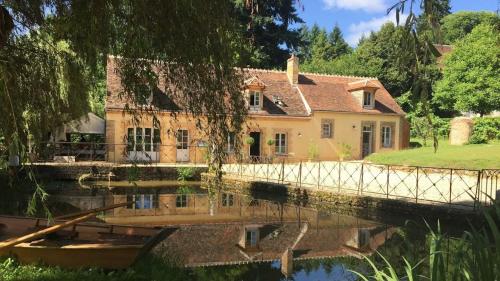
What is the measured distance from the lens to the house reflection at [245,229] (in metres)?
8.62

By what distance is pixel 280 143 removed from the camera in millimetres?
23844

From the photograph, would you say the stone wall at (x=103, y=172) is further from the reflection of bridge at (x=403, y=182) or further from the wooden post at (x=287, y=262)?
the wooden post at (x=287, y=262)

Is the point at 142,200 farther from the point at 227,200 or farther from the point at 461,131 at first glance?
the point at 461,131

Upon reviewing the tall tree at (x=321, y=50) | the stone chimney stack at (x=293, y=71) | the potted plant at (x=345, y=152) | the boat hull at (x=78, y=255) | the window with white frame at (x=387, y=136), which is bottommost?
the boat hull at (x=78, y=255)

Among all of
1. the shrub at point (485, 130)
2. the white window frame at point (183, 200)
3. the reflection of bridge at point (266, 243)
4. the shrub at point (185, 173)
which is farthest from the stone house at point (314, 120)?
the reflection of bridge at point (266, 243)

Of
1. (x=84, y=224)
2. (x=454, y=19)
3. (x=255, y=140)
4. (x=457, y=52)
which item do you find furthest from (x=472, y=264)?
(x=454, y=19)

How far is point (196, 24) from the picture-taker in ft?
14.1

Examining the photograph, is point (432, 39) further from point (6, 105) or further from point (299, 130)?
point (299, 130)

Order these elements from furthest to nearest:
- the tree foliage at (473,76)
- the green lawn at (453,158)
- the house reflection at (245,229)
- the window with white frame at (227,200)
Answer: the tree foliage at (473,76) → the green lawn at (453,158) → the window with white frame at (227,200) → the house reflection at (245,229)

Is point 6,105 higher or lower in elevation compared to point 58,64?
lower

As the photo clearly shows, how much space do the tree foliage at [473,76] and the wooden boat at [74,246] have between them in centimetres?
2644

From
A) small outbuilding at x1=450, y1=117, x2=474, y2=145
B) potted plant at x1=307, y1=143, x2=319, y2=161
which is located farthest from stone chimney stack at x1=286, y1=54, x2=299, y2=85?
small outbuilding at x1=450, y1=117, x2=474, y2=145

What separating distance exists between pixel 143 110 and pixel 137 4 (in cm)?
116

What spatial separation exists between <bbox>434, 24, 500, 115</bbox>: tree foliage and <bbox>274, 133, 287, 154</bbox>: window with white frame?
11.4 meters
